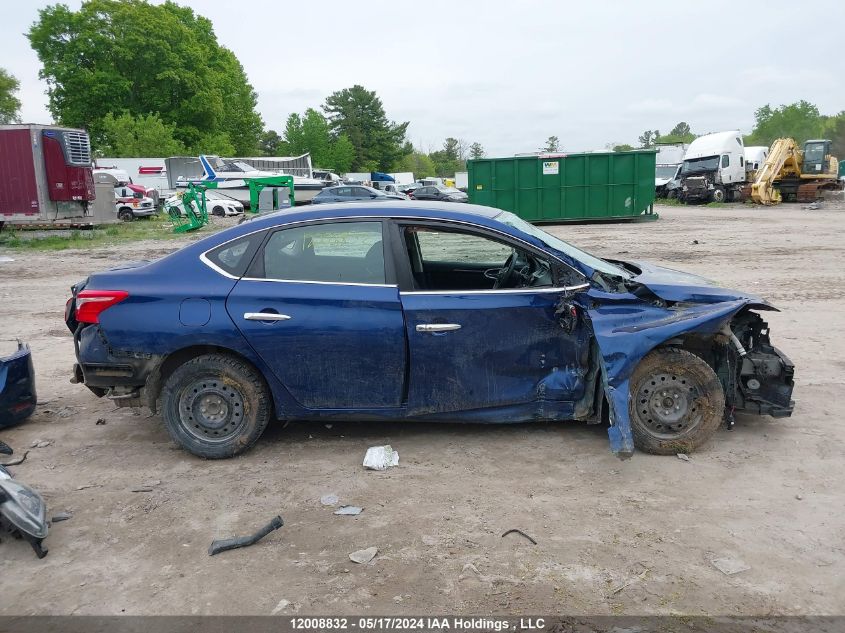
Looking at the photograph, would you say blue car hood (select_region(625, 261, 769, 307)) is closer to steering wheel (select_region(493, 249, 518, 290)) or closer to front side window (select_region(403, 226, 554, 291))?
front side window (select_region(403, 226, 554, 291))

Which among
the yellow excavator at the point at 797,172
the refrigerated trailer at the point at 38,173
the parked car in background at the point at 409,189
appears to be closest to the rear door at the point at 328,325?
the refrigerated trailer at the point at 38,173

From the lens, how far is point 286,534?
3.63 m

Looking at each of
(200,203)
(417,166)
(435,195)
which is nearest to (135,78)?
(435,195)

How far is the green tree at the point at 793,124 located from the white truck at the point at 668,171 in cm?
6102

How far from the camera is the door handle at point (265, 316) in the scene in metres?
4.41

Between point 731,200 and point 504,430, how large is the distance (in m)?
33.1

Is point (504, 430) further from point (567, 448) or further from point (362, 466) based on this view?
point (362, 466)

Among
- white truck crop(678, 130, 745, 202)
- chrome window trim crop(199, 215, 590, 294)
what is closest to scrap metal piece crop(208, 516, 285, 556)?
chrome window trim crop(199, 215, 590, 294)

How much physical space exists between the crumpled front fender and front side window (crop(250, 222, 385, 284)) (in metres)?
Answer: 1.49

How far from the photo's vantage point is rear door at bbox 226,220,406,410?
441 cm

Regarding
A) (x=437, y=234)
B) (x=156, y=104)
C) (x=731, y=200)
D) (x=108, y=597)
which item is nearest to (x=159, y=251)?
(x=437, y=234)

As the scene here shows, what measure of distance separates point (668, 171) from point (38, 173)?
110ft

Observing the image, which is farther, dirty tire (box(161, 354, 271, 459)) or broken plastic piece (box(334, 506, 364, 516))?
dirty tire (box(161, 354, 271, 459))

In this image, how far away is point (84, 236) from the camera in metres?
22.0
